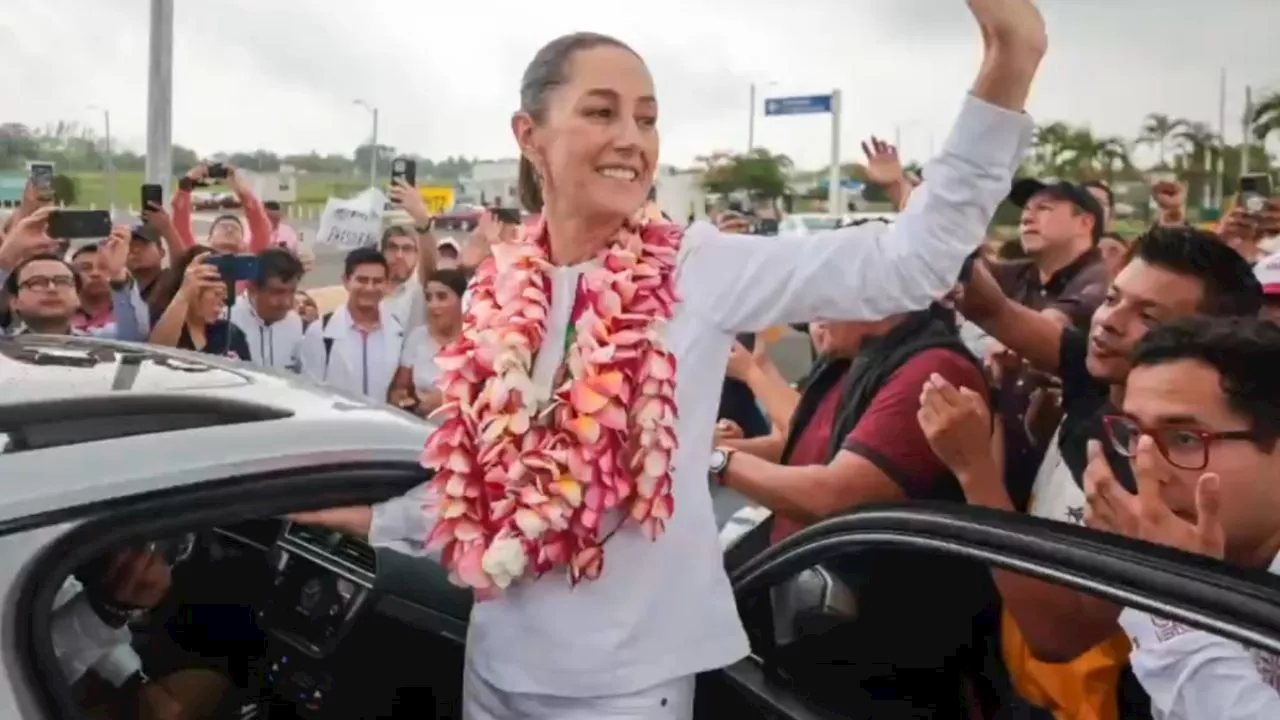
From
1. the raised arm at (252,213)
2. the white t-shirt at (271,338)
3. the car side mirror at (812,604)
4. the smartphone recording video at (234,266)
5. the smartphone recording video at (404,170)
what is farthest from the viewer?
the raised arm at (252,213)

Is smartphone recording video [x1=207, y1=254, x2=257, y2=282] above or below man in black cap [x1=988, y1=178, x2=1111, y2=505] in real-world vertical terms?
below

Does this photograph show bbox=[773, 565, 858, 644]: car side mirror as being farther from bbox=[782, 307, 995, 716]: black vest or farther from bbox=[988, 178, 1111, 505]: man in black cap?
bbox=[988, 178, 1111, 505]: man in black cap

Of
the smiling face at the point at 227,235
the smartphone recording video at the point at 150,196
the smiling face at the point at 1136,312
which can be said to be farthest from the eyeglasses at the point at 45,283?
the smiling face at the point at 1136,312

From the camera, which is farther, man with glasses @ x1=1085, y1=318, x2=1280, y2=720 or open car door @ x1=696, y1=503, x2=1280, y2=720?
man with glasses @ x1=1085, y1=318, x2=1280, y2=720

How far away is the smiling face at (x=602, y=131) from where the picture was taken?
172 centimetres

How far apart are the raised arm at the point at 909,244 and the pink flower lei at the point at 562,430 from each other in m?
0.08

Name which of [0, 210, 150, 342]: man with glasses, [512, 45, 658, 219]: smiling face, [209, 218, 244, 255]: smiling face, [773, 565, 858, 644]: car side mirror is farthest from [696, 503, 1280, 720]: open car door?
[209, 218, 244, 255]: smiling face

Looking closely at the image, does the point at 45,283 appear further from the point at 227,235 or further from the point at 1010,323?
the point at 1010,323

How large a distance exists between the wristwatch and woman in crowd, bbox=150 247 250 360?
298 cm

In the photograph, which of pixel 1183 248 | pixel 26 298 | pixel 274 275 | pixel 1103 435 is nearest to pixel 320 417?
pixel 1103 435

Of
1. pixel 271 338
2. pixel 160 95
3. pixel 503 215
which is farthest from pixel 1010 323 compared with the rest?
pixel 160 95

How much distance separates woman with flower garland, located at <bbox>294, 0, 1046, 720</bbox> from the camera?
1.60 m

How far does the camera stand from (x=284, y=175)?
9.19 meters

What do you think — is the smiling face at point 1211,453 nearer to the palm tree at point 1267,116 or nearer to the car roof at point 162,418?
the car roof at point 162,418
